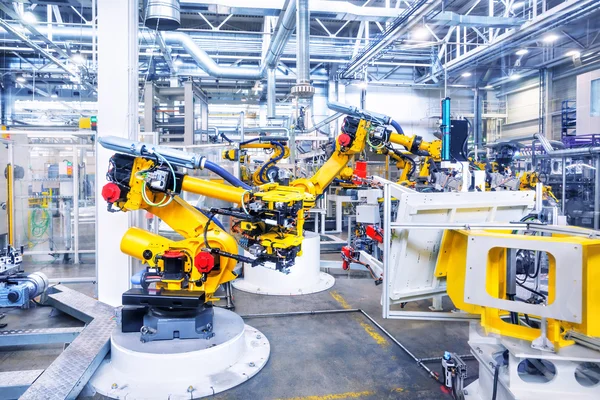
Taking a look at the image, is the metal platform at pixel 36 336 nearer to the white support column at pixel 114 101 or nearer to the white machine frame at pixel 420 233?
the white support column at pixel 114 101

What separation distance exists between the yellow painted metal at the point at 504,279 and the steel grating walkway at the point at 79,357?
9.85ft

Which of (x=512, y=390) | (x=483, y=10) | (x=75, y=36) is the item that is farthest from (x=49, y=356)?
(x=483, y=10)

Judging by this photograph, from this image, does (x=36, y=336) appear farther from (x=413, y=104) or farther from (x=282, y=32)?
(x=413, y=104)

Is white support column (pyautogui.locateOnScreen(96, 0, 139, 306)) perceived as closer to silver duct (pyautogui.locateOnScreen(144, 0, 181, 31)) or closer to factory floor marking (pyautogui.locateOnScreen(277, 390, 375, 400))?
silver duct (pyautogui.locateOnScreen(144, 0, 181, 31))

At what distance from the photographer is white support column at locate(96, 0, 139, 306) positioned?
4.62 metres

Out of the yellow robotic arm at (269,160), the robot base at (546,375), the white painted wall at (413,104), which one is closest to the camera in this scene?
the robot base at (546,375)

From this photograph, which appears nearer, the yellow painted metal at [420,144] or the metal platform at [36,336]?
the metal platform at [36,336]

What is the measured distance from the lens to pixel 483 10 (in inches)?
476

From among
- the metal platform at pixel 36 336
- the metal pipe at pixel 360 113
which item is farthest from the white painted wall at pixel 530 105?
the metal platform at pixel 36 336

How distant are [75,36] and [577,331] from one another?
11.6 m

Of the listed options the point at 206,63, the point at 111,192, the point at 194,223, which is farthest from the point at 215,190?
the point at 206,63

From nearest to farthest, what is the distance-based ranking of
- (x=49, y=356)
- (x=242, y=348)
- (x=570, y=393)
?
(x=570, y=393)
(x=242, y=348)
(x=49, y=356)

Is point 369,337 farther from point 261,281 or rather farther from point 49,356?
point 49,356

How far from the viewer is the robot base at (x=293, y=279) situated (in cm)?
624
